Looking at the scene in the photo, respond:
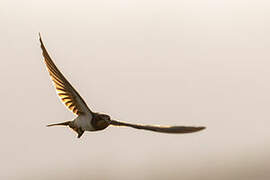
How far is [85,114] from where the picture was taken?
253 mm

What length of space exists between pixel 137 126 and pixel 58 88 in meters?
0.07

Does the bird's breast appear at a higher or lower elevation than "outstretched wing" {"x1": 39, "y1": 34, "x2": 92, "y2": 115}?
lower

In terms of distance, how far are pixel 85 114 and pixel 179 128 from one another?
69 mm

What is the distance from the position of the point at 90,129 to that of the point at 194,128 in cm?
8

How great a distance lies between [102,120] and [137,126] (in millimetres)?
31

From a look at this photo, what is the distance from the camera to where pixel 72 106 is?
269mm

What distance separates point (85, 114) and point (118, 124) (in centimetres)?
3

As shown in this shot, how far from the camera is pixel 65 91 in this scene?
27 centimetres

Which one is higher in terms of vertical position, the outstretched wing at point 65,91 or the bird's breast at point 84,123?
the outstretched wing at point 65,91

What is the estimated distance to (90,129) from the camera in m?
0.24

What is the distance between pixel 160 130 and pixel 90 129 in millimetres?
52

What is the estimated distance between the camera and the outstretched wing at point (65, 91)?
0.81ft

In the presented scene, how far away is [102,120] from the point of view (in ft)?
0.80

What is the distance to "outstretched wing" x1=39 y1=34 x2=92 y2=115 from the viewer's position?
0.81 ft
